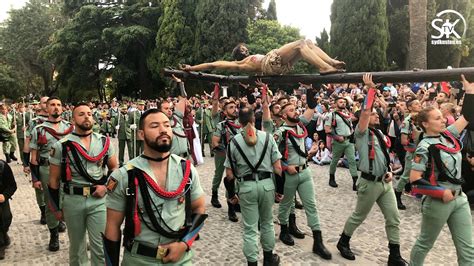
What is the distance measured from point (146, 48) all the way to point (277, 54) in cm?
2849

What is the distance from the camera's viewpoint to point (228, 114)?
8.00m

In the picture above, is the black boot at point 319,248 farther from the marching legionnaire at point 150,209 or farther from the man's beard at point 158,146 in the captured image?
the man's beard at point 158,146

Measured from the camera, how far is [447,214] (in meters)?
4.17

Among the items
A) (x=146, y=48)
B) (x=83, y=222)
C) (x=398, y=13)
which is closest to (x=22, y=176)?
(x=83, y=222)

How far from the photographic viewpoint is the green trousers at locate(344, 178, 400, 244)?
5.07m

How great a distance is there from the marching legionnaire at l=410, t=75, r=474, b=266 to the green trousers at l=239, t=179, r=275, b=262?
166 cm

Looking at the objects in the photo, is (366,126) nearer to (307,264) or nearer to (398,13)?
(307,264)

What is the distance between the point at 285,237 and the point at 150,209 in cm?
352

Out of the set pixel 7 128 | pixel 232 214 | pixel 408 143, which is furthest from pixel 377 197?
pixel 7 128

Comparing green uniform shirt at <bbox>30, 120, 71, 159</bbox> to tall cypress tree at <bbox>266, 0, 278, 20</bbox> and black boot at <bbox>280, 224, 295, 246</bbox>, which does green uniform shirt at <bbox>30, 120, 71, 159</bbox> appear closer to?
black boot at <bbox>280, 224, 295, 246</bbox>

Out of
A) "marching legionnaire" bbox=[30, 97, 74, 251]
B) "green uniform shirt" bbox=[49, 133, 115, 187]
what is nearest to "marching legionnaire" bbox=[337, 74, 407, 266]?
"green uniform shirt" bbox=[49, 133, 115, 187]

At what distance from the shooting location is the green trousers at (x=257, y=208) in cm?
491

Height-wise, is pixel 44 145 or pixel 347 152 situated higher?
pixel 44 145

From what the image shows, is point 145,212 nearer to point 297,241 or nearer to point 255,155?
point 255,155
